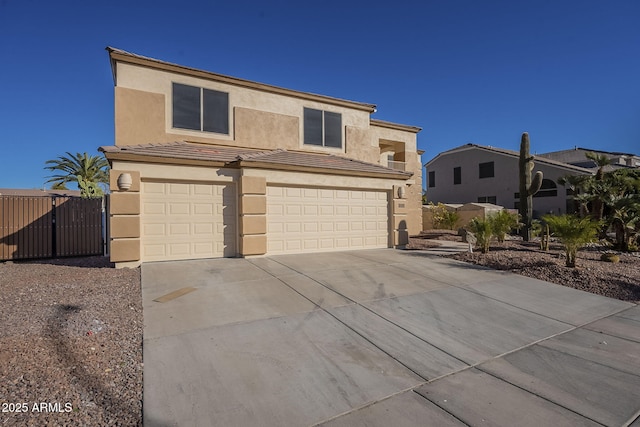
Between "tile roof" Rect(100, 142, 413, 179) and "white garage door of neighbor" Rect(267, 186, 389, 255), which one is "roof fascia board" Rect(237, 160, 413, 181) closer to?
"tile roof" Rect(100, 142, 413, 179)

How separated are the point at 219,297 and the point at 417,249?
900 centimetres

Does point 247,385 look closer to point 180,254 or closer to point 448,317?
point 448,317

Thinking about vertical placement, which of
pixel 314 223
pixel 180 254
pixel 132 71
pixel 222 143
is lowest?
pixel 180 254

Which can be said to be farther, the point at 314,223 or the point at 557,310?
the point at 314,223

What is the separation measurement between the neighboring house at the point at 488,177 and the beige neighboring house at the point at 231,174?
1969 centimetres

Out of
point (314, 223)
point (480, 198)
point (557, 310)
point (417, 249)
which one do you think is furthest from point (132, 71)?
point (480, 198)

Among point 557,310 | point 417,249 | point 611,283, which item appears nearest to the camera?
point 557,310

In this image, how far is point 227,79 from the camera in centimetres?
1220

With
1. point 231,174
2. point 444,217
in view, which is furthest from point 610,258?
point 444,217

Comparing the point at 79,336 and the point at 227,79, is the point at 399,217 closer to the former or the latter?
the point at 227,79

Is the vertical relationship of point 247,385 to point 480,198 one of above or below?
below

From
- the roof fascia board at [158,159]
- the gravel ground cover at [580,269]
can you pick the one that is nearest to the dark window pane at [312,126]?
the roof fascia board at [158,159]

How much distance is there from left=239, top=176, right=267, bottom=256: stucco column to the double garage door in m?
0.40

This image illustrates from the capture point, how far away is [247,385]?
329 cm
